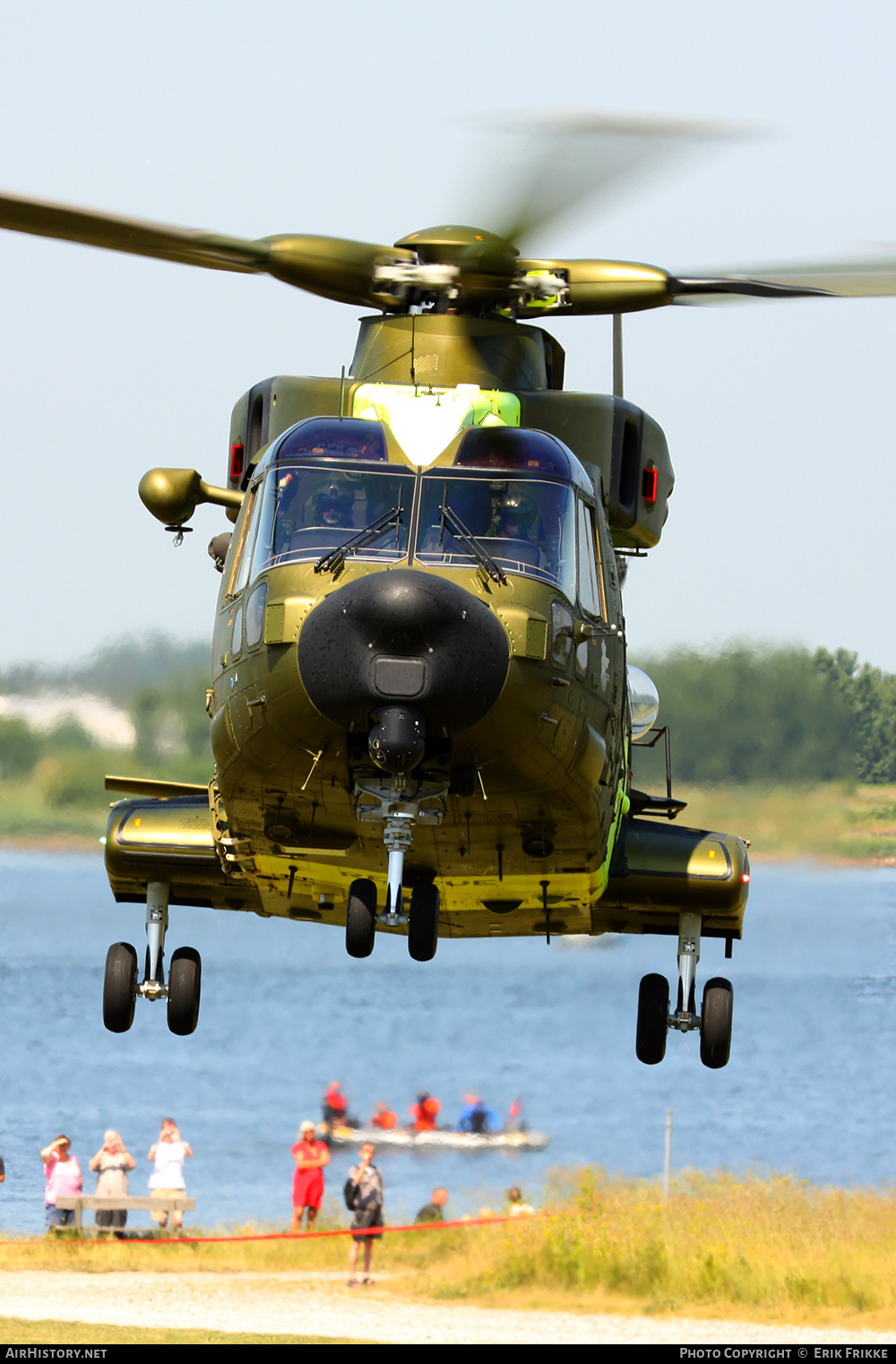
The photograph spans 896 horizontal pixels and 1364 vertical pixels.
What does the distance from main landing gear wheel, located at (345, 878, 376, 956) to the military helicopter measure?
2cm

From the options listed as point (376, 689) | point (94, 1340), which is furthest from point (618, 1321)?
point (376, 689)

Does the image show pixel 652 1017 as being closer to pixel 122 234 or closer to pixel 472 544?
pixel 472 544

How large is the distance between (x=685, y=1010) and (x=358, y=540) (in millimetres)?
5117

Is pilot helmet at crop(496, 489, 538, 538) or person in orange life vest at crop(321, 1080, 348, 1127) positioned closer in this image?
pilot helmet at crop(496, 489, 538, 538)

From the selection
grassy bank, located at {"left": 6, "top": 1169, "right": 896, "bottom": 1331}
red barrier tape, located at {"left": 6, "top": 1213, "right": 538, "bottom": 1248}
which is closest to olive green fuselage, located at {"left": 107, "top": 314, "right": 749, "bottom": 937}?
red barrier tape, located at {"left": 6, "top": 1213, "right": 538, "bottom": 1248}

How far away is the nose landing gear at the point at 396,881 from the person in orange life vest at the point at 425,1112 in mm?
28503

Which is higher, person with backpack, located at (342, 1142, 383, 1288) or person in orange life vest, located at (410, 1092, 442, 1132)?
person in orange life vest, located at (410, 1092, 442, 1132)

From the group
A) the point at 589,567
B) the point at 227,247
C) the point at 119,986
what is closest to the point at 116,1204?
the point at 119,986

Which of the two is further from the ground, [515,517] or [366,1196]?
[515,517]

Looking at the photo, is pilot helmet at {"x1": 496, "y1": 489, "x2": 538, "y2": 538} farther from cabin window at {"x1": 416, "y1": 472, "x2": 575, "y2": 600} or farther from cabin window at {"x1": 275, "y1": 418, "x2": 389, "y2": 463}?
cabin window at {"x1": 275, "y1": 418, "x2": 389, "y2": 463}

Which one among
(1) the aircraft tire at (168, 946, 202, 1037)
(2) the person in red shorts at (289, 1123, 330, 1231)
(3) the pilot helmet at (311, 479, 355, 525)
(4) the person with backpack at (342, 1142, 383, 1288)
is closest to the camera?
(3) the pilot helmet at (311, 479, 355, 525)

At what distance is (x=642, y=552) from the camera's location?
15.0m

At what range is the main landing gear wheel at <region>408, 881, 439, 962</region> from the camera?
10.9m

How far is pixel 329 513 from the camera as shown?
11102 mm
